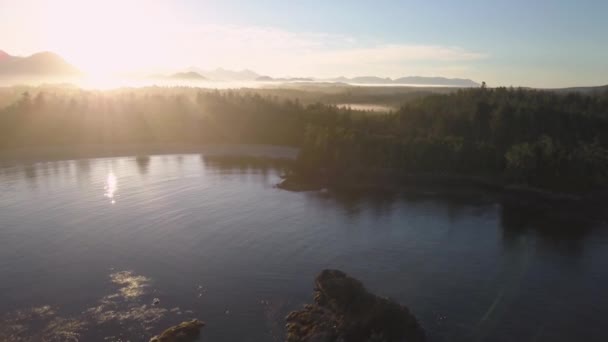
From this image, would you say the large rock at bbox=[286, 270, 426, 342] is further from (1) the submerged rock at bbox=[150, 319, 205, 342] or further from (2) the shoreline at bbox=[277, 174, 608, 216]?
(2) the shoreline at bbox=[277, 174, 608, 216]

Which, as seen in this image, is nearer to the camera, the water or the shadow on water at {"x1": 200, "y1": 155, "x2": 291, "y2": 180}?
the water

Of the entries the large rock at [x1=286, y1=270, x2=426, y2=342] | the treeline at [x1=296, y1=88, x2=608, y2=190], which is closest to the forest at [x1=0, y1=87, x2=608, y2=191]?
the treeline at [x1=296, y1=88, x2=608, y2=190]

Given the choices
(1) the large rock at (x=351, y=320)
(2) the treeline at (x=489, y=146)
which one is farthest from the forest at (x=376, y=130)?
(1) the large rock at (x=351, y=320)

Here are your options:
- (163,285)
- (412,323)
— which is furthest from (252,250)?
(412,323)

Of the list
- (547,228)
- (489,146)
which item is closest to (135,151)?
(489,146)

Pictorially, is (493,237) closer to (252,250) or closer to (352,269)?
(352,269)

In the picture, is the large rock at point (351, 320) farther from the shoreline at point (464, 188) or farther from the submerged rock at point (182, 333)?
the shoreline at point (464, 188)
